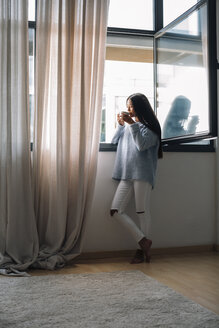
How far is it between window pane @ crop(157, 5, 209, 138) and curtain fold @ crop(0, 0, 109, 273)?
59 centimetres

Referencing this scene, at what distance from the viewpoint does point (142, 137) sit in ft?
11.6

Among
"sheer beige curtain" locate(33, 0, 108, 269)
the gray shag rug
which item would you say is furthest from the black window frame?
the gray shag rug

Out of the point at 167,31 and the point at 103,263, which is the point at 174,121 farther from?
the point at 103,263

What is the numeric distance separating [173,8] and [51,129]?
174 cm

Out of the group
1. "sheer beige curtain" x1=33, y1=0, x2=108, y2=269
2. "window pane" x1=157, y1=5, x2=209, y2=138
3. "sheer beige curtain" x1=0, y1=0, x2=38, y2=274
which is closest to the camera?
"window pane" x1=157, y1=5, x2=209, y2=138

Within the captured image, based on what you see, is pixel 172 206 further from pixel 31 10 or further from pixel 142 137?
pixel 31 10

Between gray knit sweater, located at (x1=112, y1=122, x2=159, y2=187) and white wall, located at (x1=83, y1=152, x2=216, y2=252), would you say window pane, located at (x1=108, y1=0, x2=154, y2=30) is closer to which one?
gray knit sweater, located at (x1=112, y1=122, x2=159, y2=187)

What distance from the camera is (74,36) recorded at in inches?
140

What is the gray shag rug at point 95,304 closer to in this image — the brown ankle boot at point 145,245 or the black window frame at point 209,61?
the brown ankle boot at point 145,245

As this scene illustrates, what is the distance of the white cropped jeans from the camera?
141 inches

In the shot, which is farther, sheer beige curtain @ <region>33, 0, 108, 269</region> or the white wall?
the white wall

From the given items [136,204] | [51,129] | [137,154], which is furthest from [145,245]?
[51,129]

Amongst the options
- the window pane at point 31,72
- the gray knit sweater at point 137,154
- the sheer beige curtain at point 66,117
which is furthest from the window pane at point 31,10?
the gray knit sweater at point 137,154

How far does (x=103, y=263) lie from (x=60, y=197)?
66 cm
